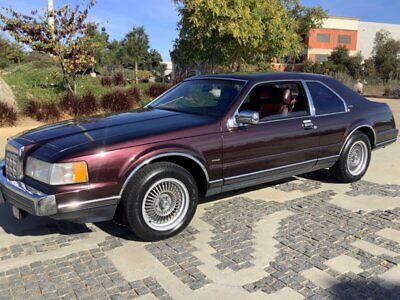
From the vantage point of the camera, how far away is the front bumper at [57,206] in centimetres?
359

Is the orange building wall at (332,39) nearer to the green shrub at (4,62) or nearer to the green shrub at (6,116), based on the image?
the green shrub at (4,62)

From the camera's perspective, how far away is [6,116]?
11.2 metres

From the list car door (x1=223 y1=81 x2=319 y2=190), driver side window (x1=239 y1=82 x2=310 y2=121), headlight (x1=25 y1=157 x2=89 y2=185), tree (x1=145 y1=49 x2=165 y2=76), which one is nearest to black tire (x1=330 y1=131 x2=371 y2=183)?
car door (x1=223 y1=81 x2=319 y2=190)

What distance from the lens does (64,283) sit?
3381 millimetres

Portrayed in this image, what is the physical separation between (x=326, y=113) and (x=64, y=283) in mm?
3848

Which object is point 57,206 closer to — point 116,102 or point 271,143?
point 271,143

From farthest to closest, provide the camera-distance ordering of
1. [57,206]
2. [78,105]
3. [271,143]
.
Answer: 1. [78,105]
2. [271,143]
3. [57,206]

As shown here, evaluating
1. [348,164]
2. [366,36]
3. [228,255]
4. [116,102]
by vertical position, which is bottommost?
[228,255]

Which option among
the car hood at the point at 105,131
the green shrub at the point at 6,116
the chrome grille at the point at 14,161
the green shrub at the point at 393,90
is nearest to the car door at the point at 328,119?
the car hood at the point at 105,131

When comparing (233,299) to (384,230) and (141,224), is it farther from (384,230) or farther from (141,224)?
(384,230)

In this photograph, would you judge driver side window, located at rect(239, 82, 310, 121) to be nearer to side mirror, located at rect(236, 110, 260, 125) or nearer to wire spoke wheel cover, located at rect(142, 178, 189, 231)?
side mirror, located at rect(236, 110, 260, 125)

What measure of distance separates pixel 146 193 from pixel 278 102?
234 cm

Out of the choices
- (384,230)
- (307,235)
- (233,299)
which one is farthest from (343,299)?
(384,230)

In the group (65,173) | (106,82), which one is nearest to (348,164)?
(65,173)
